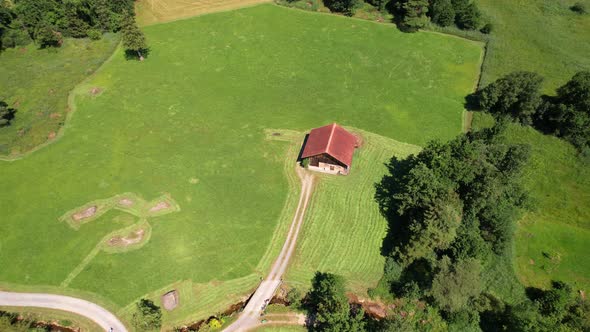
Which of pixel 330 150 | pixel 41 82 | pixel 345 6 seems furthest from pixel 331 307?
pixel 345 6

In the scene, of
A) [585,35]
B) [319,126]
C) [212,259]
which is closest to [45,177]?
[212,259]

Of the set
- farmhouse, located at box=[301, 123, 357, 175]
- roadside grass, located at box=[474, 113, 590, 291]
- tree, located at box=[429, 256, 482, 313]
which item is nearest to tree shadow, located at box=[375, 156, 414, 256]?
farmhouse, located at box=[301, 123, 357, 175]

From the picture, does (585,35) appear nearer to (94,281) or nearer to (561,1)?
(561,1)

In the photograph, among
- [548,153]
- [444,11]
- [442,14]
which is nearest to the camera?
[548,153]

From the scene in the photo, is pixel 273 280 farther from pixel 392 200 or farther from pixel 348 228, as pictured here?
pixel 392 200

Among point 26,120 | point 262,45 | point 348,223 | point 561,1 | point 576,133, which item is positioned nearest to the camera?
point 348,223

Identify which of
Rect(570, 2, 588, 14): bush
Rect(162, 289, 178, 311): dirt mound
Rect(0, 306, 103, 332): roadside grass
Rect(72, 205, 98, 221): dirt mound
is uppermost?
Rect(570, 2, 588, 14): bush

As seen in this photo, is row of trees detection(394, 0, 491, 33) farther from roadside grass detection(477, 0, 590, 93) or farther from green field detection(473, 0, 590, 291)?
green field detection(473, 0, 590, 291)
